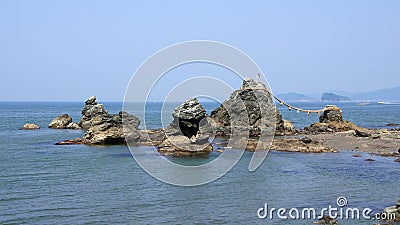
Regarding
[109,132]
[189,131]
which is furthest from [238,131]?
[109,132]

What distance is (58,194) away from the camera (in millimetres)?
28641

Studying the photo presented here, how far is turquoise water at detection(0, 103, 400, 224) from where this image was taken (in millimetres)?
23891

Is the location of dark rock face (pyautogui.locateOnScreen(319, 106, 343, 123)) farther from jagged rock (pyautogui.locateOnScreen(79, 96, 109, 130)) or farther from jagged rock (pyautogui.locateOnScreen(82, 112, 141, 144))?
jagged rock (pyautogui.locateOnScreen(79, 96, 109, 130))

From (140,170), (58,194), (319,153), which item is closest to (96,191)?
(58,194)

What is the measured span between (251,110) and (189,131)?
2390cm

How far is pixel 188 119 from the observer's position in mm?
50062

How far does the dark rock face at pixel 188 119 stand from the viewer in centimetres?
5016

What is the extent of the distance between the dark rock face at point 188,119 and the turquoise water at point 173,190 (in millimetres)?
7460

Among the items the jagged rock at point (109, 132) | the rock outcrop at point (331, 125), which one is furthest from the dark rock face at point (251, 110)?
the jagged rock at point (109, 132)

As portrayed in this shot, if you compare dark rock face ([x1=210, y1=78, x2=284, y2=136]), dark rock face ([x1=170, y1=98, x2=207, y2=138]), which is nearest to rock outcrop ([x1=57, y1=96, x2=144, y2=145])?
dark rock face ([x1=170, y1=98, x2=207, y2=138])

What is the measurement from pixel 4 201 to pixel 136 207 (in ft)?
27.8

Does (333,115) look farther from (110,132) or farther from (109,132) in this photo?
(109,132)

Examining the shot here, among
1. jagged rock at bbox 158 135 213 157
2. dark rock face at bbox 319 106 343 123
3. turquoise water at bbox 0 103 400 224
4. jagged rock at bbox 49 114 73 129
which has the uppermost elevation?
dark rock face at bbox 319 106 343 123

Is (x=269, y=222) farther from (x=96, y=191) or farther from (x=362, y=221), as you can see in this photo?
(x=96, y=191)
